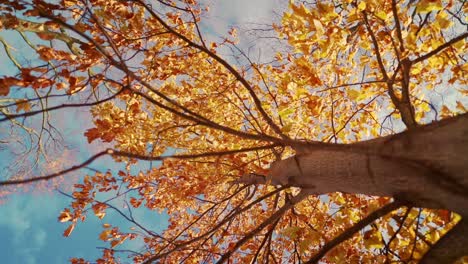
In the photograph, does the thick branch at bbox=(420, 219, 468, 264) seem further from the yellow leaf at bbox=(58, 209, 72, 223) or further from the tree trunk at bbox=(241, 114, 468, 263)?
the yellow leaf at bbox=(58, 209, 72, 223)

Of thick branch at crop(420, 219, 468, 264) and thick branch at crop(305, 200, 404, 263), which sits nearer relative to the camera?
thick branch at crop(420, 219, 468, 264)

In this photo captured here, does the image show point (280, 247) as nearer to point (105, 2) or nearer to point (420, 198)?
point (420, 198)

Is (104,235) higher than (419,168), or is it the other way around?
(104,235)

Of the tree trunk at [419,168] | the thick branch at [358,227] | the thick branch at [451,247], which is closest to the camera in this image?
the tree trunk at [419,168]

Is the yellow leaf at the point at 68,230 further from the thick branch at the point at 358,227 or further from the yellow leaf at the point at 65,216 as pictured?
the thick branch at the point at 358,227

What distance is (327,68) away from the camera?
4000 mm

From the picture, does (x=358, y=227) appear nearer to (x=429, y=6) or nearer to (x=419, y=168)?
(x=419, y=168)

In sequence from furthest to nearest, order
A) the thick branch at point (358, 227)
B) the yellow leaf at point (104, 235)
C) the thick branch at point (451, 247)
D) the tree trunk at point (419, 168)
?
1. the yellow leaf at point (104, 235)
2. the thick branch at point (358, 227)
3. the thick branch at point (451, 247)
4. the tree trunk at point (419, 168)

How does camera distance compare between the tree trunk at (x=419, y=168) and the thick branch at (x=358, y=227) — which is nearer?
the tree trunk at (x=419, y=168)

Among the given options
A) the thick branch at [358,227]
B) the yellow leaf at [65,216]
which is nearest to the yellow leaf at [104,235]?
the yellow leaf at [65,216]

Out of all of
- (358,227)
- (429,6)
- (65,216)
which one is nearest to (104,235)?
(65,216)

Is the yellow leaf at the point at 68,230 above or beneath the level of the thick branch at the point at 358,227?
above

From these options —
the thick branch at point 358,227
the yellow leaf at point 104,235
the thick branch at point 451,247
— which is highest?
the yellow leaf at point 104,235

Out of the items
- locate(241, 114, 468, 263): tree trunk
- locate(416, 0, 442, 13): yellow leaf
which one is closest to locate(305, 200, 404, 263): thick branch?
locate(241, 114, 468, 263): tree trunk
